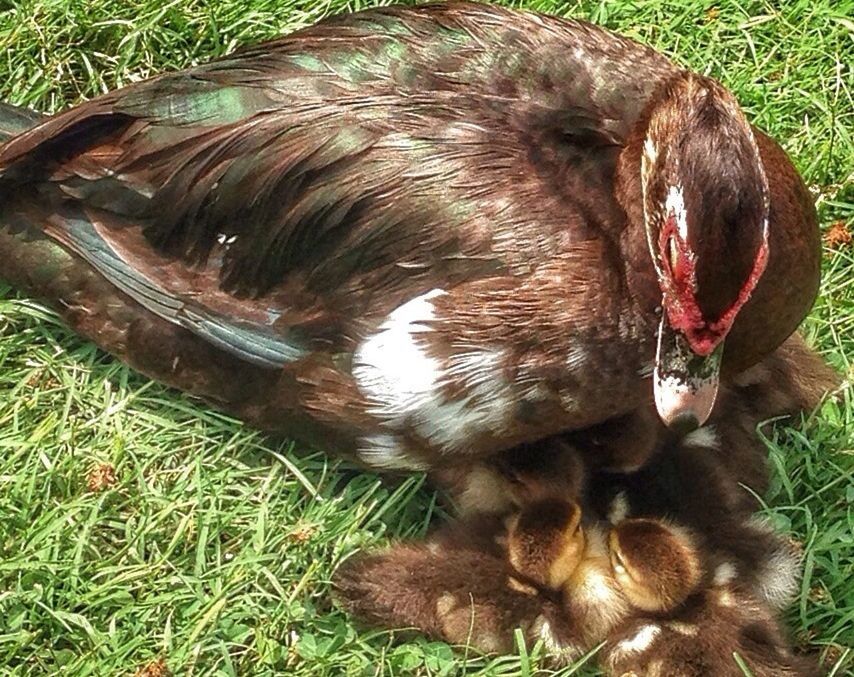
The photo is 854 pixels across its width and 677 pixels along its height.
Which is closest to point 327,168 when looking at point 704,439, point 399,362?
point 399,362

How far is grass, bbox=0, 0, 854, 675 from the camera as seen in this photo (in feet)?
9.16

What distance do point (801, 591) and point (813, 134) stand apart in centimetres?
129

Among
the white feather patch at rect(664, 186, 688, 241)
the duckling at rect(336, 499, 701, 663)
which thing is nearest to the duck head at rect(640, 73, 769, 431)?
the white feather patch at rect(664, 186, 688, 241)

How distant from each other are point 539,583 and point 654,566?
0.73 ft

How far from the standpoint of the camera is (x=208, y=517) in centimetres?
Answer: 297

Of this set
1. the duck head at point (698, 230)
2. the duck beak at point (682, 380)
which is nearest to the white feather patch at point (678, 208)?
the duck head at point (698, 230)

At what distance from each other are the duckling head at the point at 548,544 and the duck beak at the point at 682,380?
0.28 m

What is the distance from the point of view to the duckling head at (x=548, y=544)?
2.67 m

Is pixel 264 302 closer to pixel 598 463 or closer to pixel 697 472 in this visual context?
pixel 598 463

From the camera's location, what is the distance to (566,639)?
2.71 metres

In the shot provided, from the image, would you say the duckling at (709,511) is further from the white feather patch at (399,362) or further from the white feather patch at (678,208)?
the white feather patch at (678,208)

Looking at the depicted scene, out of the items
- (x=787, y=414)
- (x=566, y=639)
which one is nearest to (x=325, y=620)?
(x=566, y=639)

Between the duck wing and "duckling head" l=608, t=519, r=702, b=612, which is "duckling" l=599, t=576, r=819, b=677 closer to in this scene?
"duckling head" l=608, t=519, r=702, b=612

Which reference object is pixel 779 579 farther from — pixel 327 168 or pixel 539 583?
pixel 327 168
